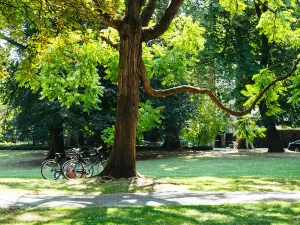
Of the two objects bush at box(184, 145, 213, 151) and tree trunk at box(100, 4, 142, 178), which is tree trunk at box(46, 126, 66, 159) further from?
tree trunk at box(100, 4, 142, 178)

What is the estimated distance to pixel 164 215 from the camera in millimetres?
8172

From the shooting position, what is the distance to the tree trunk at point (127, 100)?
45.5 ft

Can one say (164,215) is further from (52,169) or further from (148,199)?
(52,169)

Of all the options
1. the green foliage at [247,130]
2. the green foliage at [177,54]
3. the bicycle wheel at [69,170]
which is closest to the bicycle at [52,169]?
the bicycle wheel at [69,170]

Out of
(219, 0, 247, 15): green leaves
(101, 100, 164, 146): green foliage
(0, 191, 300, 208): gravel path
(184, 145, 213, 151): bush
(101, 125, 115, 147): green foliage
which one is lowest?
(0, 191, 300, 208): gravel path

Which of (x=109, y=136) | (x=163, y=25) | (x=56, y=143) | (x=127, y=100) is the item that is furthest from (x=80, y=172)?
(x=56, y=143)

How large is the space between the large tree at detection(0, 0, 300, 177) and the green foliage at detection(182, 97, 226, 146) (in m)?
23.3

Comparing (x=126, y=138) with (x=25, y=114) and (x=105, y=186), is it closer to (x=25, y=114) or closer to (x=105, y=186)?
(x=105, y=186)

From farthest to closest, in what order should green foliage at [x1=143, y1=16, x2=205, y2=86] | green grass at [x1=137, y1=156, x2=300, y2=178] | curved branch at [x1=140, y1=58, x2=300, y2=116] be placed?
green grass at [x1=137, y1=156, x2=300, y2=178] → green foliage at [x1=143, y1=16, x2=205, y2=86] → curved branch at [x1=140, y1=58, x2=300, y2=116]

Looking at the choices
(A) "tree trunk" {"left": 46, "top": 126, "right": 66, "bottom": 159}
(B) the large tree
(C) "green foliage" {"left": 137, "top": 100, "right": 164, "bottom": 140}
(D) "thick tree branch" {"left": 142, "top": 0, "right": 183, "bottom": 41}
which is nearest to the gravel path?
(B) the large tree

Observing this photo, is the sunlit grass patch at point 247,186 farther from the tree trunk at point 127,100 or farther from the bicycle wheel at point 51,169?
the bicycle wheel at point 51,169

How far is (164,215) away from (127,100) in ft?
20.7

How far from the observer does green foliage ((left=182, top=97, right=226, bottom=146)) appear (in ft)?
138

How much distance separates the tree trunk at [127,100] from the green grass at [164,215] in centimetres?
500
